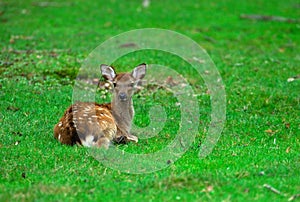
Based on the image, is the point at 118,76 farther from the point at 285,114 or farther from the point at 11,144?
the point at 285,114

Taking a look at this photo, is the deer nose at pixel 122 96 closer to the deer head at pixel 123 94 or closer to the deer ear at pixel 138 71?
the deer head at pixel 123 94

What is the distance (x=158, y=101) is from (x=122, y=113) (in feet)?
9.44

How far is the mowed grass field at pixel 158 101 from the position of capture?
891 cm

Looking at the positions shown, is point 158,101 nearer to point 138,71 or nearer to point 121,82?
point 138,71

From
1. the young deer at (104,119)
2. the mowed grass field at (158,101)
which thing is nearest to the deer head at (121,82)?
the young deer at (104,119)

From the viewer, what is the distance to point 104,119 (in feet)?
36.7

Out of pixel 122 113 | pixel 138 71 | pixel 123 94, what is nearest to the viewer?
pixel 123 94

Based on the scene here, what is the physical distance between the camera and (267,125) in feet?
42.6

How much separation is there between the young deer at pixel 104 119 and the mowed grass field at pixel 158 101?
0.85ft

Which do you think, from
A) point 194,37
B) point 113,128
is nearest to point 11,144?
Answer: point 113,128

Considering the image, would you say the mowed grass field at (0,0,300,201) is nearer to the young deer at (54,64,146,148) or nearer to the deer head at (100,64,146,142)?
the young deer at (54,64,146,148)

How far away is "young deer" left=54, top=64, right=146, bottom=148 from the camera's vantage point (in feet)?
35.1


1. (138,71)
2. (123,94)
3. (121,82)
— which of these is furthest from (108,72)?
(138,71)

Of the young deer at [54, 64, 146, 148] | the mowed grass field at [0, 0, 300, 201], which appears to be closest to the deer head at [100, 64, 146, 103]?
the young deer at [54, 64, 146, 148]
